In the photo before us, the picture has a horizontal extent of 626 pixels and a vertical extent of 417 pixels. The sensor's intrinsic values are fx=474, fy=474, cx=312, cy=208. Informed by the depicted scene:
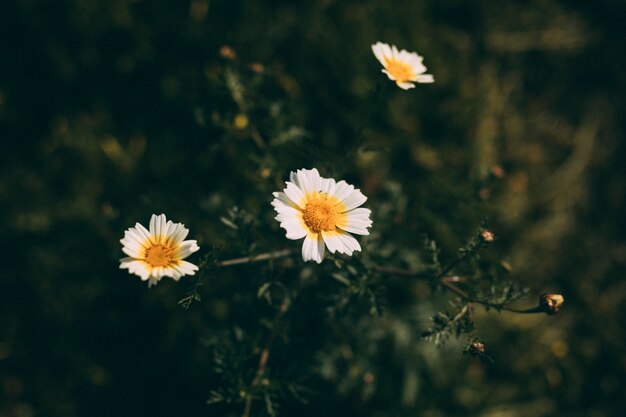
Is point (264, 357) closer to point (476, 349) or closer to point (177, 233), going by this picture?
point (177, 233)

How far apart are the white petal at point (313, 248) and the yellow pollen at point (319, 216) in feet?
0.15

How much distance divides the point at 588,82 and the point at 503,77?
1031mm

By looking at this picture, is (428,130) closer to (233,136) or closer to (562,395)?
(233,136)

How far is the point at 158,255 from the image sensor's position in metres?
2.13

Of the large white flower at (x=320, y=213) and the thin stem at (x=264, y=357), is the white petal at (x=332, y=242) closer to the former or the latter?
the large white flower at (x=320, y=213)

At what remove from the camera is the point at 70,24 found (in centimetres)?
407

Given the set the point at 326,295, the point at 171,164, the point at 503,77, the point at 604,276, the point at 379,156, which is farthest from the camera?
the point at 503,77

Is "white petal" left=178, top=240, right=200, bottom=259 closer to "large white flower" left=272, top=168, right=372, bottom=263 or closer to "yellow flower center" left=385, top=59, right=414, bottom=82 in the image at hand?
"large white flower" left=272, top=168, right=372, bottom=263

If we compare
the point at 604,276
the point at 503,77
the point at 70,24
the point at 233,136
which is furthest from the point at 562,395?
the point at 70,24

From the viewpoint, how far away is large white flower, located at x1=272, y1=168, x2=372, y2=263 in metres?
2.12

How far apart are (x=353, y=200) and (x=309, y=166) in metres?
1.54

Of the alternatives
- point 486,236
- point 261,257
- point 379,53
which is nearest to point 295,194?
point 261,257

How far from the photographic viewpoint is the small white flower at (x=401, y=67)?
257 centimetres

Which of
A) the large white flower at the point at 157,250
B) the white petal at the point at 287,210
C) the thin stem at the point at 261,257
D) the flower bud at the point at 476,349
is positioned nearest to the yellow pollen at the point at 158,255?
the large white flower at the point at 157,250
